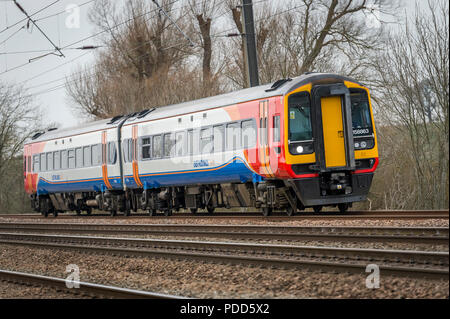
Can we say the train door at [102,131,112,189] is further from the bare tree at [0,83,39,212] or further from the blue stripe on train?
the bare tree at [0,83,39,212]

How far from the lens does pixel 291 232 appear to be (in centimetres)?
1274

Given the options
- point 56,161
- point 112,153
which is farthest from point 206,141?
point 56,161

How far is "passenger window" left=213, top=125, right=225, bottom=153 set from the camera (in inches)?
665

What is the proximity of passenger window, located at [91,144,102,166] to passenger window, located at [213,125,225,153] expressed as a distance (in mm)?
7384

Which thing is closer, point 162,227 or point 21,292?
point 21,292

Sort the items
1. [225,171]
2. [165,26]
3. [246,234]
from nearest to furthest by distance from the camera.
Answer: [246,234], [225,171], [165,26]

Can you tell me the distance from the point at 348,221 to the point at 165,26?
83.8 feet

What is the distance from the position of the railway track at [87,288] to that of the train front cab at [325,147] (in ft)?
22.3

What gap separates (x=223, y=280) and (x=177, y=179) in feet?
34.0

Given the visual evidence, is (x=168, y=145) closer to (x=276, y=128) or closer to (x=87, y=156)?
(x=276, y=128)

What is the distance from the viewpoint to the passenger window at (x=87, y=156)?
23891 millimetres

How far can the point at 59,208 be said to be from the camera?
2742 centimetres
